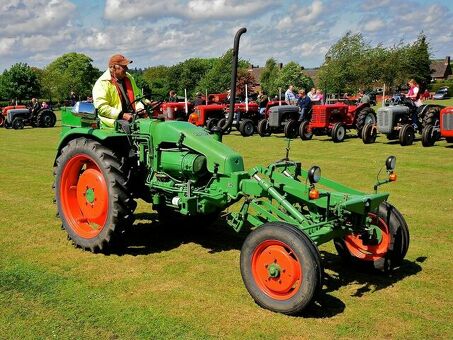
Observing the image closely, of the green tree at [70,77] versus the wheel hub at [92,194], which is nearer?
the wheel hub at [92,194]

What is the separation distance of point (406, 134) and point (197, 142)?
11.1 m

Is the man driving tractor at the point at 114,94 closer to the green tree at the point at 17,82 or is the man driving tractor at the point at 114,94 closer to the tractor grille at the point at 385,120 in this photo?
the tractor grille at the point at 385,120

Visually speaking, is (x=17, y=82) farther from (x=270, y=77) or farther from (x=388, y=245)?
(x=388, y=245)

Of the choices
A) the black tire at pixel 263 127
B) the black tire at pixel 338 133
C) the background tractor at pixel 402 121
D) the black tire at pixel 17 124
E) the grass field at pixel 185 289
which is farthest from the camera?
the black tire at pixel 17 124

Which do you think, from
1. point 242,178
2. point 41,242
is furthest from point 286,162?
point 41,242

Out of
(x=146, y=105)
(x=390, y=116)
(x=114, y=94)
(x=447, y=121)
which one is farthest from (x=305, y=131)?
(x=114, y=94)

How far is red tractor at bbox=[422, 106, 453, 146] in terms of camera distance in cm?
1359

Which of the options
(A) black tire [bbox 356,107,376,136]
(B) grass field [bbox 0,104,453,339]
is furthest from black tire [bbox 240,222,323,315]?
(A) black tire [bbox 356,107,376,136]

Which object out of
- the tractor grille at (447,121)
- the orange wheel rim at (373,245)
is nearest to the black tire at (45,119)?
the tractor grille at (447,121)

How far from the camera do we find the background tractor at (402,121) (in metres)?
14.6

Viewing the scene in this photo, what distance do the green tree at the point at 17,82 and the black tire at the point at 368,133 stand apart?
52578mm

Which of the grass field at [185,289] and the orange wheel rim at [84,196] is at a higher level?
the orange wheel rim at [84,196]

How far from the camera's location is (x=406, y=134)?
14.4 meters

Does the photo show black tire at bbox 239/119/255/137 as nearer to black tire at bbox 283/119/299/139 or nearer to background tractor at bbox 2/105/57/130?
black tire at bbox 283/119/299/139
